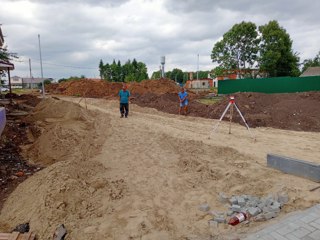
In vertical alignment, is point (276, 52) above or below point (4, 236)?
above

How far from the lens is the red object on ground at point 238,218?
11.3 ft

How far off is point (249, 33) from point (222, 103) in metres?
18.5

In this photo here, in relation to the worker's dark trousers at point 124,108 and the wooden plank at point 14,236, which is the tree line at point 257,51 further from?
the wooden plank at point 14,236

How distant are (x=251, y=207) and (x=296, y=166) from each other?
1.78 m

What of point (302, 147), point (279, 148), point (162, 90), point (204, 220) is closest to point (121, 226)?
point (204, 220)

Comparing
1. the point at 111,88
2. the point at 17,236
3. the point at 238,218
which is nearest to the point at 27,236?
the point at 17,236

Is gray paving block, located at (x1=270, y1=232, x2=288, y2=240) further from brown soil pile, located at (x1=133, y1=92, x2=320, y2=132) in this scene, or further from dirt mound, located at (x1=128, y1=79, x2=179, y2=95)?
dirt mound, located at (x1=128, y1=79, x2=179, y2=95)

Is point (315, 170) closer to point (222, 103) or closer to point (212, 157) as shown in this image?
point (212, 157)

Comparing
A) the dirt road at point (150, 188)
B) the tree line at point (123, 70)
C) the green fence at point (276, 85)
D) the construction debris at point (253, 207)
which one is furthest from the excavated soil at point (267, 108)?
the tree line at point (123, 70)

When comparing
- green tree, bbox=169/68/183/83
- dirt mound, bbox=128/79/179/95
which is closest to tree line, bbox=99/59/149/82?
green tree, bbox=169/68/183/83

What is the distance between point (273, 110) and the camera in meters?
13.1

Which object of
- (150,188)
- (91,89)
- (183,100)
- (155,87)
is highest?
(155,87)

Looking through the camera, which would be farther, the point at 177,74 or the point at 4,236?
the point at 177,74

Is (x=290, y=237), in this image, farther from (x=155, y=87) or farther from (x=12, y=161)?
(x=155, y=87)
